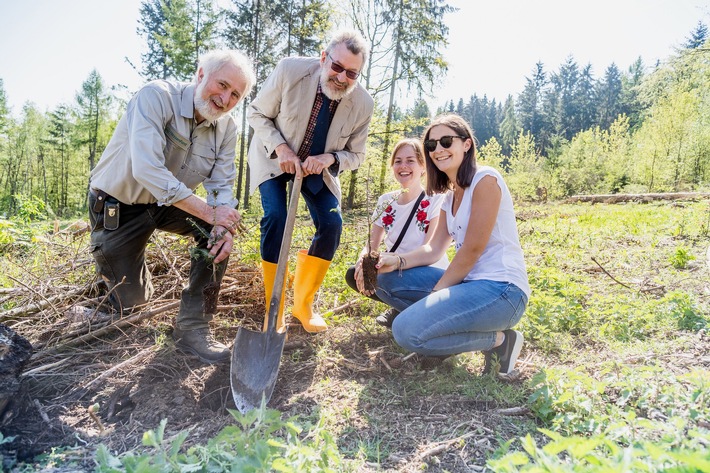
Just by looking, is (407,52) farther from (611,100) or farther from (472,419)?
(611,100)

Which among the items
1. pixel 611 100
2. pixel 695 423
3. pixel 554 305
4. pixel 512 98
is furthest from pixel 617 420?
pixel 512 98

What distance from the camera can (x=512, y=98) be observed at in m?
76.4

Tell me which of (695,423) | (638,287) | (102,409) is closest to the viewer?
(695,423)

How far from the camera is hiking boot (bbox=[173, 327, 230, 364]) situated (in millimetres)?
2646

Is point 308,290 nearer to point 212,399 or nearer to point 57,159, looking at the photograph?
point 212,399

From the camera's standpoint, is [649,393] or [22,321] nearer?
[649,393]

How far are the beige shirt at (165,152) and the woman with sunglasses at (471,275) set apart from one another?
57.0 inches

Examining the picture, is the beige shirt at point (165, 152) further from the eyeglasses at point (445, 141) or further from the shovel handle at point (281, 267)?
the eyeglasses at point (445, 141)

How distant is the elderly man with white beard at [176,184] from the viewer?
2613 millimetres

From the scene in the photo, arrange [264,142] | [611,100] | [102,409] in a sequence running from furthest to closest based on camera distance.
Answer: [611,100]
[264,142]
[102,409]

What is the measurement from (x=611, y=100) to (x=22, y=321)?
75.5 metres

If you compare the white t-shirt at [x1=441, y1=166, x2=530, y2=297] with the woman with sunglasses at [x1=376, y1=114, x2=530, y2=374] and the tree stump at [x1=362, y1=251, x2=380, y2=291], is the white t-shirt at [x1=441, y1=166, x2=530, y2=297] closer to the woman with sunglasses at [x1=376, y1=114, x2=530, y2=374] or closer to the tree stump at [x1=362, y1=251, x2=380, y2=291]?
the woman with sunglasses at [x1=376, y1=114, x2=530, y2=374]

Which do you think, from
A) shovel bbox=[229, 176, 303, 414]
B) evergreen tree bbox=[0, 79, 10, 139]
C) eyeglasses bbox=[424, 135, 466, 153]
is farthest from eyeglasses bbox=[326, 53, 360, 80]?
evergreen tree bbox=[0, 79, 10, 139]

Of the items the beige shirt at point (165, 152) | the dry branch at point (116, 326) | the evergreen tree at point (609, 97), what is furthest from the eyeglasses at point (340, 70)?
the evergreen tree at point (609, 97)
